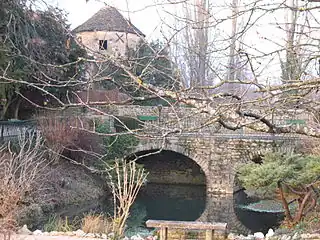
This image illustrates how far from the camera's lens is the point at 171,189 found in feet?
62.7

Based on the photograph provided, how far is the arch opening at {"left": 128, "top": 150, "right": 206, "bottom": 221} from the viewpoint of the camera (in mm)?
15078

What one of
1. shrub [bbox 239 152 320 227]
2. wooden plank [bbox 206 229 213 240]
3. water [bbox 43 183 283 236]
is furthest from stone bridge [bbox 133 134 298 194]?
wooden plank [bbox 206 229 213 240]

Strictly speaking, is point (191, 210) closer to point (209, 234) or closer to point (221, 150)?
point (221, 150)

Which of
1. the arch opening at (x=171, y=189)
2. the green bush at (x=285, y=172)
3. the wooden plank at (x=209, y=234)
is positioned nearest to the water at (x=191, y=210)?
the arch opening at (x=171, y=189)

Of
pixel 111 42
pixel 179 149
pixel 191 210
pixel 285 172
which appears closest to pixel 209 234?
pixel 111 42

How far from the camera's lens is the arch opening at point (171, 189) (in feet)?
49.5

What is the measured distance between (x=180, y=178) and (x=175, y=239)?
43.0 feet

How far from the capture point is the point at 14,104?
15977 mm

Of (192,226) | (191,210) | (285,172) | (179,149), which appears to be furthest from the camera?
(179,149)

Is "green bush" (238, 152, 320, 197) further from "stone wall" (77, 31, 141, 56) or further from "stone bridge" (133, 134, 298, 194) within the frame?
"stone bridge" (133, 134, 298, 194)

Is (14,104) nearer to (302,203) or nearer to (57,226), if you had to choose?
(57,226)

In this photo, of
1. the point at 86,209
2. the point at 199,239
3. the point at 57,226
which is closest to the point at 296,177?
the point at 199,239

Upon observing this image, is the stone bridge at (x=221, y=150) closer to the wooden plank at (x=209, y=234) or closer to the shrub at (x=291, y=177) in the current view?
the shrub at (x=291, y=177)

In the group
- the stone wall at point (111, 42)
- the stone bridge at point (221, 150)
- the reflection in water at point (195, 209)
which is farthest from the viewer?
the stone bridge at point (221, 150)
